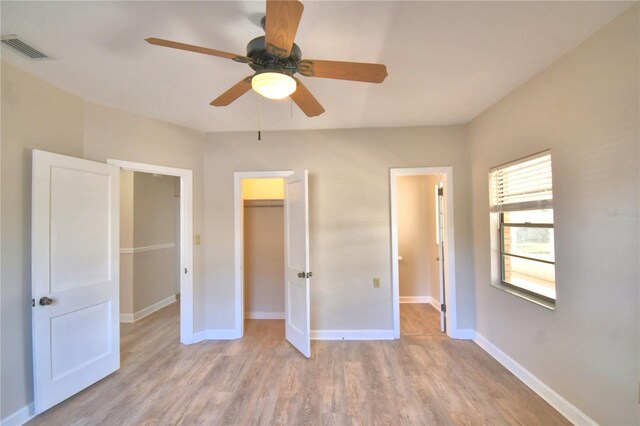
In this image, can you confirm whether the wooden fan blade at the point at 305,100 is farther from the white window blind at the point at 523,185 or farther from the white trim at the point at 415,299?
the white trim at the point at 415,299

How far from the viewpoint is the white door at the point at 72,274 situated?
204 cm

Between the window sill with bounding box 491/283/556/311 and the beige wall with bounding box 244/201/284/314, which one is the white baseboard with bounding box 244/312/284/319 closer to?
the beige wall with bounding box 244/201/284/314

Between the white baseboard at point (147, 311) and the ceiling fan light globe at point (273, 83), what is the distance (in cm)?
420

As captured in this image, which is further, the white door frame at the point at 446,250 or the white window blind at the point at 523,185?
the white door frame at the point at 446,250

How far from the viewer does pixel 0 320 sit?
6.16 ft

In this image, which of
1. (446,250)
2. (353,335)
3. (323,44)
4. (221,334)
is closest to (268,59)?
(323,44)

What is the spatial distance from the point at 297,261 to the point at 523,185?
2.40 metres

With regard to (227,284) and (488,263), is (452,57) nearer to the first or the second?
(488,263)

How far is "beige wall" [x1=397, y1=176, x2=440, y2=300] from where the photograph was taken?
15.1 feet

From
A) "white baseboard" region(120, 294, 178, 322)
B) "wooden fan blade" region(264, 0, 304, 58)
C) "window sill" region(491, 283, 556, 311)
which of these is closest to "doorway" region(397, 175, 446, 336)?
"window sill" region(491, 283, 556, 311)

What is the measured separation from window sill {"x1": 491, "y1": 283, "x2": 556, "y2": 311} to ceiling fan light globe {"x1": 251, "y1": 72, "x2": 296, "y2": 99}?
2.55 m

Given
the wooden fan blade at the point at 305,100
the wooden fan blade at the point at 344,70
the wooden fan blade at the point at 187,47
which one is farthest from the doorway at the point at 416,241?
the wooden fan blade at the point at 187,47

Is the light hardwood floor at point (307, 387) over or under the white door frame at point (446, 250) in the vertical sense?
under

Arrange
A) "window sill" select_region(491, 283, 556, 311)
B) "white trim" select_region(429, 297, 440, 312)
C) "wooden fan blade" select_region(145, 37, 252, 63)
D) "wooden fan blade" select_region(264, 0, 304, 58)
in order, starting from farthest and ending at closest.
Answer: "white trim" select_region(429, 297, 440, 312) < "window sill" select_region(491, 283, 556, 311) < "wooden fan blade" select_region(145, 37, 252, 63) < "wooden fan blade" select_region(264, 0, 304, 58)
